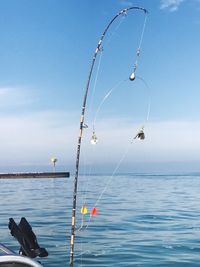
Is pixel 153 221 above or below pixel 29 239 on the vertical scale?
above

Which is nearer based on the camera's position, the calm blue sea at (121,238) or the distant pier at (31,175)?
the distant pier at (31,175)

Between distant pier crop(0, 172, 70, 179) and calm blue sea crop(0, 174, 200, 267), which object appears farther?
calm blue sea crop(0, 174, 200, 267)

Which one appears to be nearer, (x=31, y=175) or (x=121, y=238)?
(x=31, y=175)

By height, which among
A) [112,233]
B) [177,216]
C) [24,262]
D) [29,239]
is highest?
[177,216]

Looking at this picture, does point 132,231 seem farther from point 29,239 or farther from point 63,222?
point 29,239

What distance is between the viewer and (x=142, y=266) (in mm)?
13102

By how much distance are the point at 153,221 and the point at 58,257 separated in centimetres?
1046

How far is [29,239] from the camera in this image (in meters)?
6.18

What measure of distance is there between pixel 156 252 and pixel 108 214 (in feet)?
38.6

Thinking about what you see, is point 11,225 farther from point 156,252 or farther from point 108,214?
point 108,214

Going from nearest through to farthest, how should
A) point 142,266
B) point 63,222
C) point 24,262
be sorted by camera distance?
1. point 24,262
2. point 142,266
3. point 63,222

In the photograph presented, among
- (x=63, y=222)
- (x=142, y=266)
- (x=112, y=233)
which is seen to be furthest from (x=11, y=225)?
(x=63, y=222)

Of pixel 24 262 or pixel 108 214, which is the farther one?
pixel 108 214

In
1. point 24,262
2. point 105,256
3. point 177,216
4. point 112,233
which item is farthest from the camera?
point 177,216
